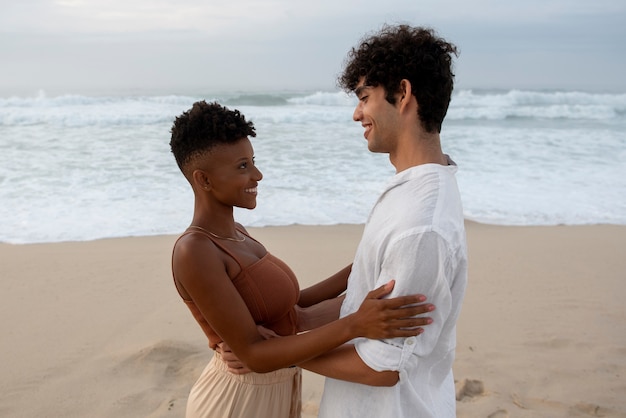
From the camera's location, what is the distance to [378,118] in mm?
1954

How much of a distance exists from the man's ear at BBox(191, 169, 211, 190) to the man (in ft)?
2.02

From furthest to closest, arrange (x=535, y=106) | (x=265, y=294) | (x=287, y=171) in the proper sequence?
(x=535, y=106) < (x=287, y=171) < (x=265, y=294)

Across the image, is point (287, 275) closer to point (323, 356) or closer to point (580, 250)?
point (323, 356)

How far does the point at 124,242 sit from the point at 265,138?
904cm

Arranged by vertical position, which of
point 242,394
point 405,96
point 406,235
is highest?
point 405,96

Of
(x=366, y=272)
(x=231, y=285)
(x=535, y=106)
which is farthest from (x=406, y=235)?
(x=535, y=106)

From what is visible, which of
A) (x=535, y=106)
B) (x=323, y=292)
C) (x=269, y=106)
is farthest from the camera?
(x=535, y=106)

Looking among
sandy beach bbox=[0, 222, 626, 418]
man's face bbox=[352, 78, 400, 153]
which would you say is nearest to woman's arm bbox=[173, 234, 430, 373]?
man's face bbox=[352, 78, 400, 153]

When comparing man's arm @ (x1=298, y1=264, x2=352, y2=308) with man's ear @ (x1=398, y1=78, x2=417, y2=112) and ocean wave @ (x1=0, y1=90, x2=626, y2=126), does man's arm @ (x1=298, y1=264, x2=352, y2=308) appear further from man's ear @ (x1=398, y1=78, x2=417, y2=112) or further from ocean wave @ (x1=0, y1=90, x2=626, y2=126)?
ocean wave @ (x1=0, y1=90, x2=626, y2=126)

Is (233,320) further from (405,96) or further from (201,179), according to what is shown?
(405,96)

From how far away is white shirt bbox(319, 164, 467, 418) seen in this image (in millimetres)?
→ 1716

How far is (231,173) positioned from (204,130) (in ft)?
0.58

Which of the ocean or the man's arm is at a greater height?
the man's arm

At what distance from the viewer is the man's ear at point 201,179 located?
2.31 m
